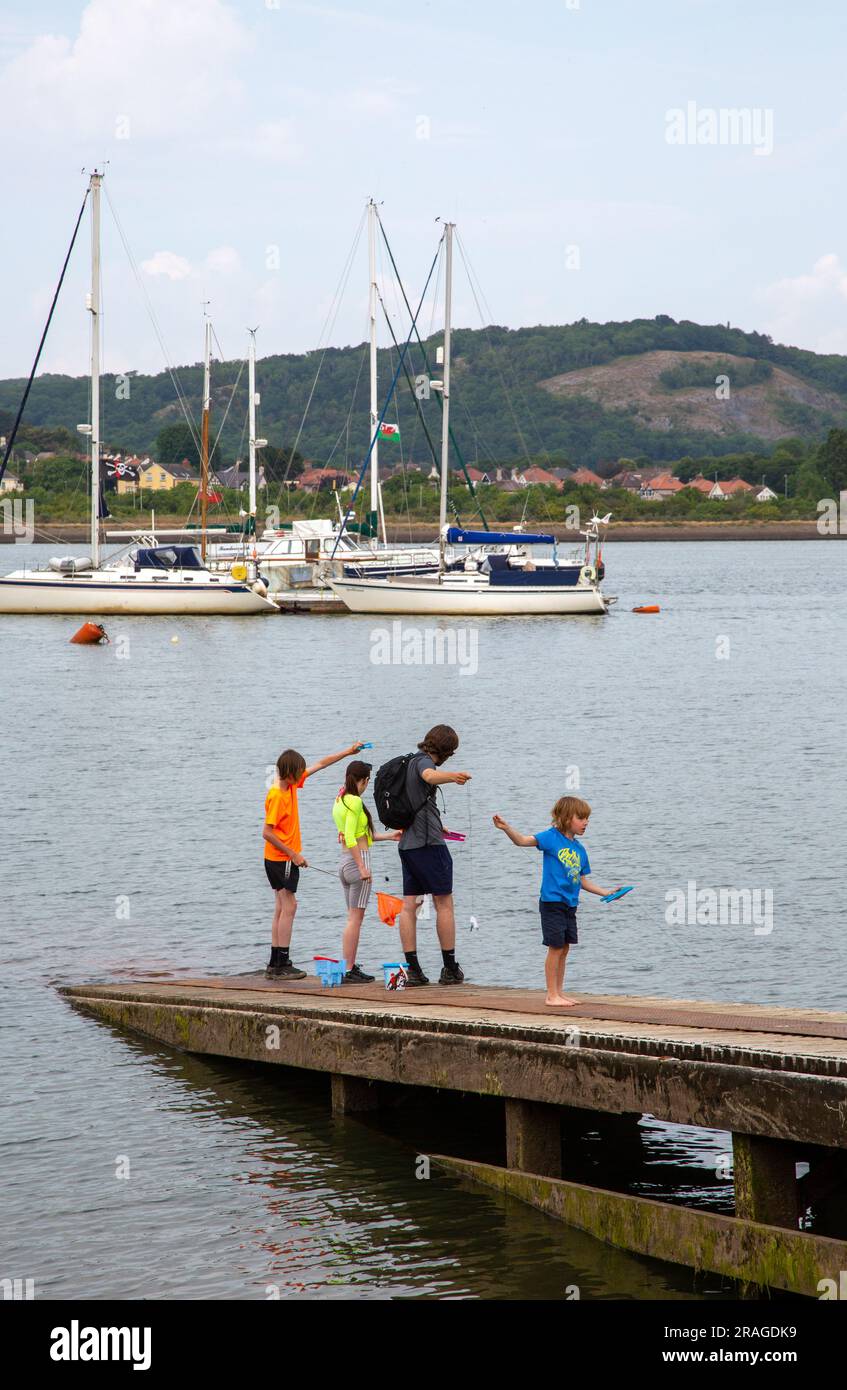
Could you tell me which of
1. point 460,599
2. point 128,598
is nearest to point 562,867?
point 460,599

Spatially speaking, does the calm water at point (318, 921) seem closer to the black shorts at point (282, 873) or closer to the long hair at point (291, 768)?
the black shorts at point (282, 873)

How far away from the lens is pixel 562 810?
1088cm

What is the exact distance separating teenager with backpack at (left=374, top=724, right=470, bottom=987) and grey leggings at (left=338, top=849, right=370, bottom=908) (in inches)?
17.7

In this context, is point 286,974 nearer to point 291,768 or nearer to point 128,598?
point 291,768

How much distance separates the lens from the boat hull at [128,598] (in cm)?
7038

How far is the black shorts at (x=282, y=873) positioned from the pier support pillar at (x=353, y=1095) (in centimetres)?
159

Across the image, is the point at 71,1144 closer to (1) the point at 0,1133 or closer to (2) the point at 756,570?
(1) the point at 0,1133

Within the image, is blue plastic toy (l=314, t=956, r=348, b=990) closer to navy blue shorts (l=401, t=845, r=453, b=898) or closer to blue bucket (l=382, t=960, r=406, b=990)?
blue bucket (l=382, t=960, r=406, b=990)

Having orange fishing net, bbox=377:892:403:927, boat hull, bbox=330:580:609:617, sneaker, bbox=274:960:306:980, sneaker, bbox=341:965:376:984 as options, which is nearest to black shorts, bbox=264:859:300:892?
orange fishing net, bbox=377:892:403:927

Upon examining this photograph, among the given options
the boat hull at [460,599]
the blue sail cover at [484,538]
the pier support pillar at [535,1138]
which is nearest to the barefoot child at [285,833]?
the pier support pillar at [535,1138]

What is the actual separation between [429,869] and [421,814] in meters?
0.40

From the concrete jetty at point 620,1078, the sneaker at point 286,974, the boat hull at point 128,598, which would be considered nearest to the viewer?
the concrete jetty at point 620,1078
